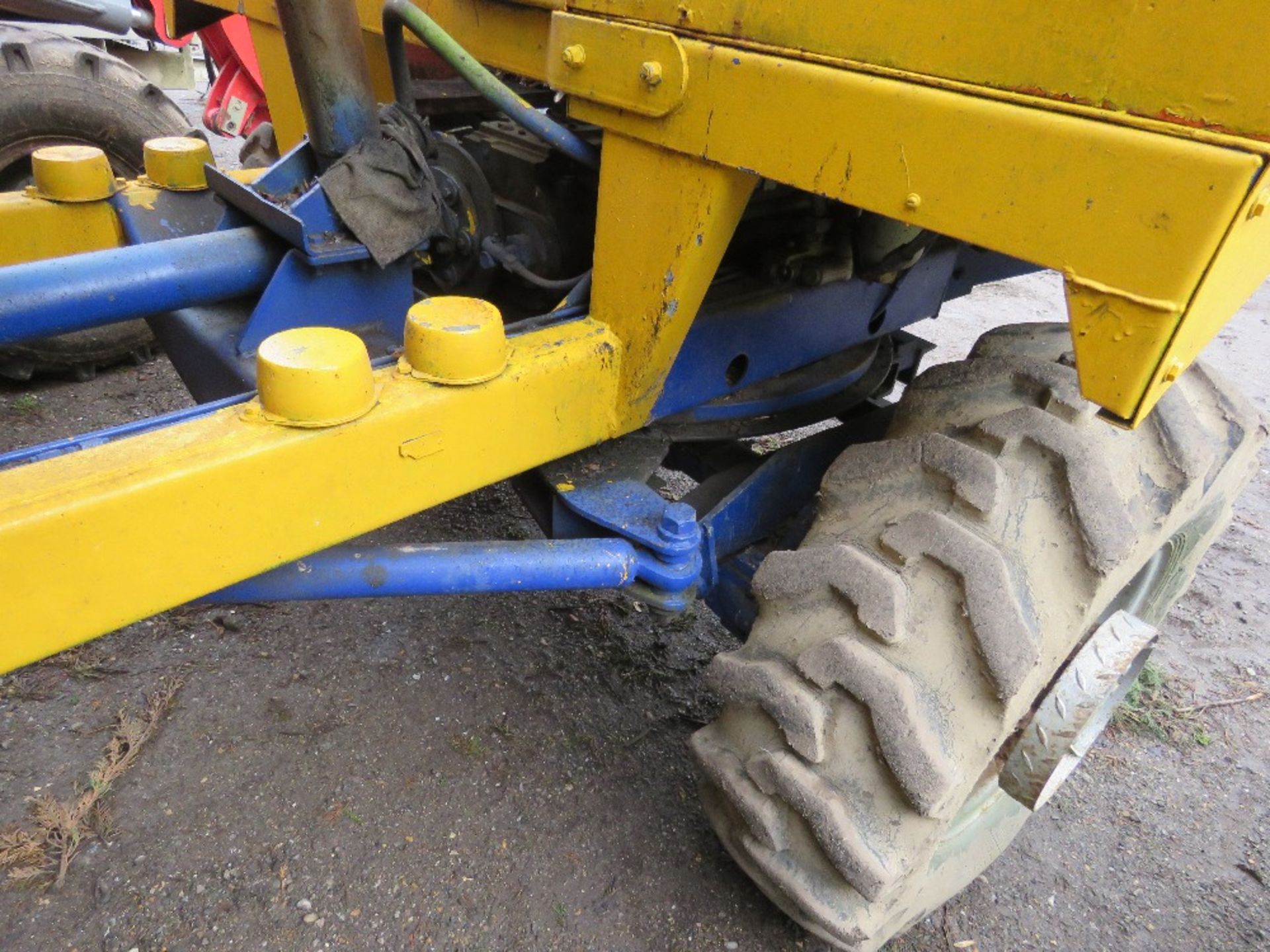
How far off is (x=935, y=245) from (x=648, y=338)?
1.04 m

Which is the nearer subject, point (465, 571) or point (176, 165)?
point (465, 571)

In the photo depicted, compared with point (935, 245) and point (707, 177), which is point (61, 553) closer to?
point (707, 177)

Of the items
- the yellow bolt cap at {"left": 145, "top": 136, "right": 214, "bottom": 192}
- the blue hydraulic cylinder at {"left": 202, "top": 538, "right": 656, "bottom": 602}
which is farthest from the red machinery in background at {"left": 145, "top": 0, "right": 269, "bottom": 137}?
the blue hydraulic cylinder at {"left": 202, "top": 538, "right": 656, "bottom": 602}

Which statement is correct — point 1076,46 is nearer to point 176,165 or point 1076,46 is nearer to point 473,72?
point 473,72

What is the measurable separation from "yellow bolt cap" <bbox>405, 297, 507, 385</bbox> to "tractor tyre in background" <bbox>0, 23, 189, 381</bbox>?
8.14ft

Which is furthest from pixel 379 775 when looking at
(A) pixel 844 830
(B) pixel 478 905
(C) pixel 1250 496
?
(C) pixel 1250 496

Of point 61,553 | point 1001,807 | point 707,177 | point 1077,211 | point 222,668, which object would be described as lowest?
point 222,668

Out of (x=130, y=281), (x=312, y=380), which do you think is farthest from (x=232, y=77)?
(x=312, y=380)

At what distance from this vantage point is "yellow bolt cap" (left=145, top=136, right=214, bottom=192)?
77.6 inches

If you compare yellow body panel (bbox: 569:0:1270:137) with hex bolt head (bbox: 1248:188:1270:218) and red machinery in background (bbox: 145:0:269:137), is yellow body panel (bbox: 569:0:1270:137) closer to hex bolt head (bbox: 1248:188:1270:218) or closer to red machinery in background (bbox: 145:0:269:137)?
hex bolt head (bbox: 1248:188:1270:218)

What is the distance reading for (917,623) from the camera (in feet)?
4.19

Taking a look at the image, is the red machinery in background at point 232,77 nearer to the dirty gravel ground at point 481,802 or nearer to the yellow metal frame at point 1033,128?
the dirty gravel ground at point 481,802

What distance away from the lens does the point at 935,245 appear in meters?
2.11

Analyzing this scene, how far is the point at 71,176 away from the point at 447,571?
1.30m
